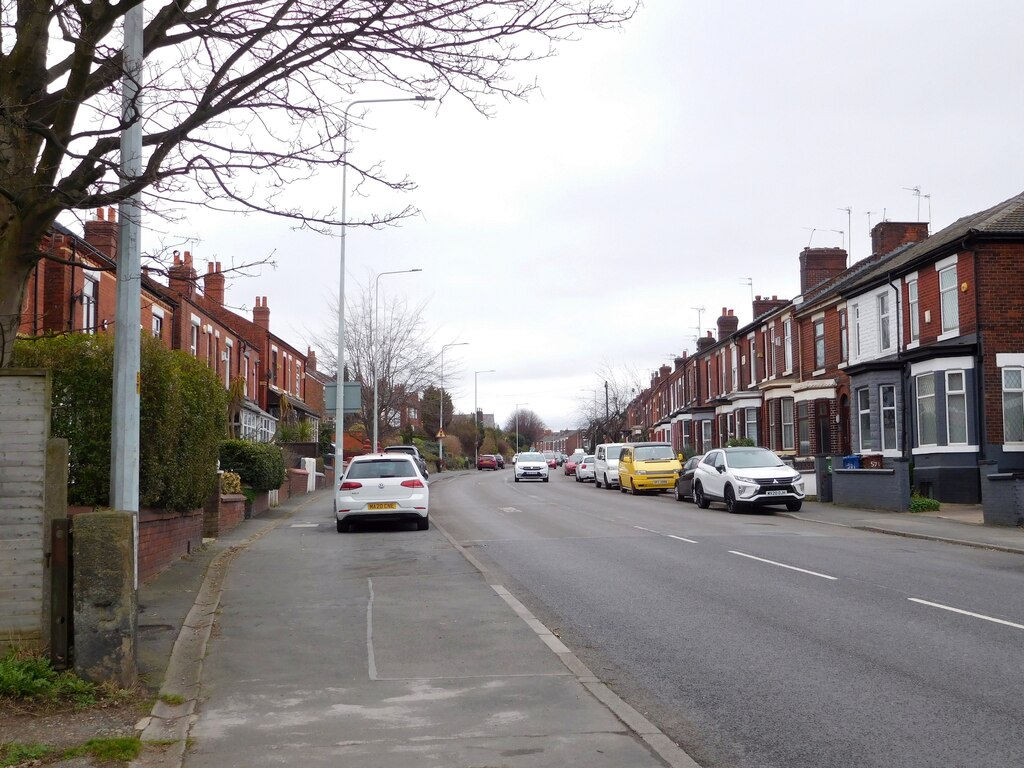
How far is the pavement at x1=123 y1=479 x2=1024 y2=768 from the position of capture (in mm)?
5633

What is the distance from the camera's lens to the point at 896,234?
38.6 meters

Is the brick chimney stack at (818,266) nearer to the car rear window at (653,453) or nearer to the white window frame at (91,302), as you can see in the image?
the car rear window at (653,453)

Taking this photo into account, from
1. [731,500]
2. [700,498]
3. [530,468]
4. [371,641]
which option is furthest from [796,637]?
[530,468]

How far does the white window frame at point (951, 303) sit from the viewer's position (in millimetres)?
27406

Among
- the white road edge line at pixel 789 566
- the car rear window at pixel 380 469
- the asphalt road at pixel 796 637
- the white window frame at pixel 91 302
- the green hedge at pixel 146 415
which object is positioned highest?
the white window frame at pixel 91 302

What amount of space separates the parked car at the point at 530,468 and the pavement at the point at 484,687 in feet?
110

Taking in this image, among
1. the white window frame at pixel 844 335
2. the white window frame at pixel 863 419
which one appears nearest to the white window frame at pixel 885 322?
the white window frame at pixel 863 419

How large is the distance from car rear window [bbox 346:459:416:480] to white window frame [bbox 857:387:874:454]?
17652 millimetres

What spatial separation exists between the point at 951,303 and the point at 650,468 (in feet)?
39.8

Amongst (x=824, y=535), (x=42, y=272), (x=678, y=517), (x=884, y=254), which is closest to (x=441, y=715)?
(x=824, y=535)

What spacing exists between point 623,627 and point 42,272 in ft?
61.9

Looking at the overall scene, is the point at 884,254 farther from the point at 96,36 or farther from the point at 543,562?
the point at 96,36

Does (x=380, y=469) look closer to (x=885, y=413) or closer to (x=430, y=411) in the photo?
(x=885, y=413)

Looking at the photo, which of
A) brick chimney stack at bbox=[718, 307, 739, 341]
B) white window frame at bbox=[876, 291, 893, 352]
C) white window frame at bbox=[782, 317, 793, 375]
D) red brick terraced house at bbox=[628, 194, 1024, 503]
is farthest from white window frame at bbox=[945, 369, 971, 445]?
brick chimney stack at bbox=[718, 307, 739, 341]
